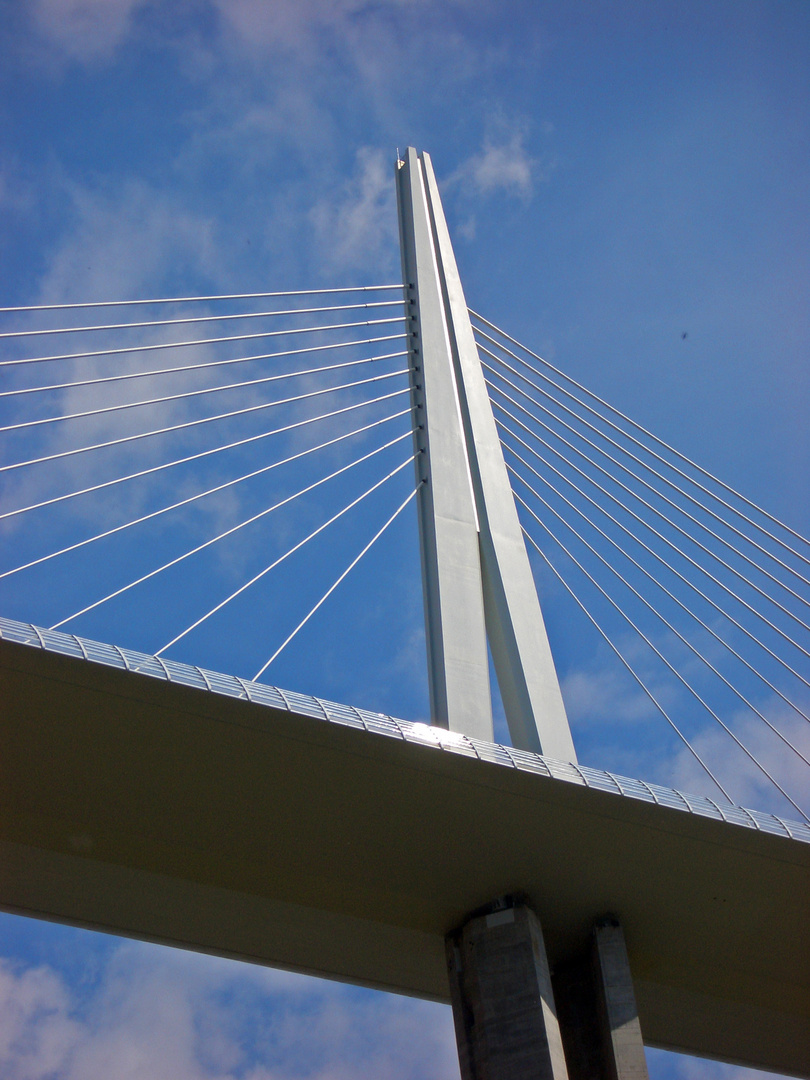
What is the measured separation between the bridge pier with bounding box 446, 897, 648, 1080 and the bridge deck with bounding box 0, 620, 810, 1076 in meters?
0.34

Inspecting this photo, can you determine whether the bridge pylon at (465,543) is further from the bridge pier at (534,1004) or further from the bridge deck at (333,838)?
the bridge pier at (534,1004)

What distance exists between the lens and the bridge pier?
14.0 meters

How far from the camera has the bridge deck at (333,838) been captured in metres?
13.5

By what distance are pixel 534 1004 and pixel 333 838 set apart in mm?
3203

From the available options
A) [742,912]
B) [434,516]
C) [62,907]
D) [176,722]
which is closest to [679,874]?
[742,912]

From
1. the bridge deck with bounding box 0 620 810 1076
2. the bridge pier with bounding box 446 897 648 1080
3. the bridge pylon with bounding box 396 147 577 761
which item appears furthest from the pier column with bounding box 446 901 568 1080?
the bridge pylon with bounding box 396 147 577 761

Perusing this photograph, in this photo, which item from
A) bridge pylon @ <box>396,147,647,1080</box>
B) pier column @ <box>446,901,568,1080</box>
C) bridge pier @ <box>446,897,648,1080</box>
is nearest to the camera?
pier column @ <box>446,901,568,1080</box>

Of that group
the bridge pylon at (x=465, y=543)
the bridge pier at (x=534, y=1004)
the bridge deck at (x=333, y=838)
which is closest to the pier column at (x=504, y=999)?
the bridge pier at (x=534, y=1004)

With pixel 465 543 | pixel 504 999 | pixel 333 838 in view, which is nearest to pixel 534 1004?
pixel 504 999

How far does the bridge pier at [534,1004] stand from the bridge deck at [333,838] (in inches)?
13.5

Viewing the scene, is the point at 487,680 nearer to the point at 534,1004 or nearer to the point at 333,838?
the point at 333,838

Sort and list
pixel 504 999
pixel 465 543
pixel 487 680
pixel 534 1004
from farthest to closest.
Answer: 1. pixel 465 543
2. pixel 487 680
3. pixel 504 999
4. pixel 534 1004

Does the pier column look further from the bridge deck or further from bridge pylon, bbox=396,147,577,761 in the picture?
bridge pylon, bbox=396,147,577,761

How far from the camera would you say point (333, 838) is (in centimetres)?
1501
